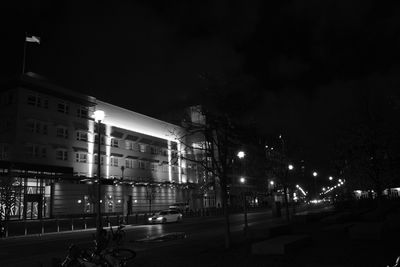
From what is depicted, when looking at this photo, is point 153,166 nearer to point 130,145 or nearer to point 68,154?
point 130,145

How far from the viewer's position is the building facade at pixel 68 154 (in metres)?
49.9

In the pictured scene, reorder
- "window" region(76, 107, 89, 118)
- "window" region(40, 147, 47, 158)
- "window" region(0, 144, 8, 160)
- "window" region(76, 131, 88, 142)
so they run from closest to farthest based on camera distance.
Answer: "window" region(0, 144, 8, 160) → "window" region(40, 147, 47, 158) → "window" region(76, 131, 88, 142) → "window" region(76, 107, 89, 118)

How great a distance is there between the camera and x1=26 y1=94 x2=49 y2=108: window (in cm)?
5311

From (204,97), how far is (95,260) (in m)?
8.42

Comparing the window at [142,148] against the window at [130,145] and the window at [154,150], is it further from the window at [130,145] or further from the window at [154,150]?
the window at [154,150]

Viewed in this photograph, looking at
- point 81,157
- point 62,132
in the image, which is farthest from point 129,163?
point 62,132

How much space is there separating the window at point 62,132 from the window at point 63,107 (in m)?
2.41

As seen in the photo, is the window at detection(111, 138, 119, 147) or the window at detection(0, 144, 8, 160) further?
the window at detection(111, 138, 119, 147)

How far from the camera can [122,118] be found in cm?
6950

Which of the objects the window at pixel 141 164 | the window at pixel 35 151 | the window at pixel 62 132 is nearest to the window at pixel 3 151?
the window at pixel 35 151

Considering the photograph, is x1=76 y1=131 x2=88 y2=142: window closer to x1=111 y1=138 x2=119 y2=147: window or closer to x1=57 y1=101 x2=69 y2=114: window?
x1=57 y1=101 x2=69 y2=114: window

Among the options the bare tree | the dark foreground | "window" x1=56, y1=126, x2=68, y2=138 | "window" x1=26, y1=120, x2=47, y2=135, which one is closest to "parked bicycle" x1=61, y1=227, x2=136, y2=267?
the dark foreground

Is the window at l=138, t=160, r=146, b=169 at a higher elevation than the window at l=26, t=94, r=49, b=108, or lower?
lower

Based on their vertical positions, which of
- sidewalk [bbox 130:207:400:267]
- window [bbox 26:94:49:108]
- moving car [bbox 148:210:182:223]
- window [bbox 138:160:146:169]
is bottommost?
sidewalk [bbox 130:207:400:267]
